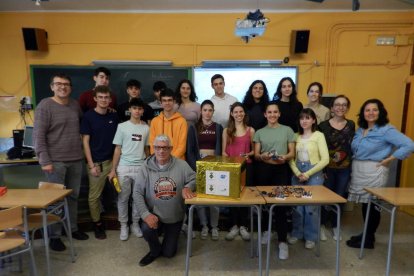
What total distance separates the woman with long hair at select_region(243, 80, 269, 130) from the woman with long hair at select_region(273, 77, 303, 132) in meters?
0.19

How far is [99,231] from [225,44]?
3.29 metres

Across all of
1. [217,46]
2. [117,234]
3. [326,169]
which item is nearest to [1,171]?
[117,234]

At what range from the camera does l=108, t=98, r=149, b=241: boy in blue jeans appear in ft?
9.53

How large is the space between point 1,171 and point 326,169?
3.95 meters

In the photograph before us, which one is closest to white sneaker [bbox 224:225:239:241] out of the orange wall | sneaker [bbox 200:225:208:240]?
sneaker [bbox 200:225:208:240]

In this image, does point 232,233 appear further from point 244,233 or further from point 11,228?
point 11,228

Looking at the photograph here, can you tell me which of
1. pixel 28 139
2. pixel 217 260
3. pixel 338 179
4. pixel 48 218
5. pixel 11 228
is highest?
pixel 28 139

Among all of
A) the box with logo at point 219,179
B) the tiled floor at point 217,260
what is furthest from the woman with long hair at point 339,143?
the box with logo at point 219,179

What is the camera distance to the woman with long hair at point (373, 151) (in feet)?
8.81

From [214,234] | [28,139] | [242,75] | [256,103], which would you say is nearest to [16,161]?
[28,139]

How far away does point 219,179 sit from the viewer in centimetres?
220

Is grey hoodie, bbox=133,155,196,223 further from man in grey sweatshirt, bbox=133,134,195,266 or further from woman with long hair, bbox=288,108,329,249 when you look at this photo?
woman with long hair, bbox=288,108,329,249

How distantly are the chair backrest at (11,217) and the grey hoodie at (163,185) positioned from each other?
88cm

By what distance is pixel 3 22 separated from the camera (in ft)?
14.7
